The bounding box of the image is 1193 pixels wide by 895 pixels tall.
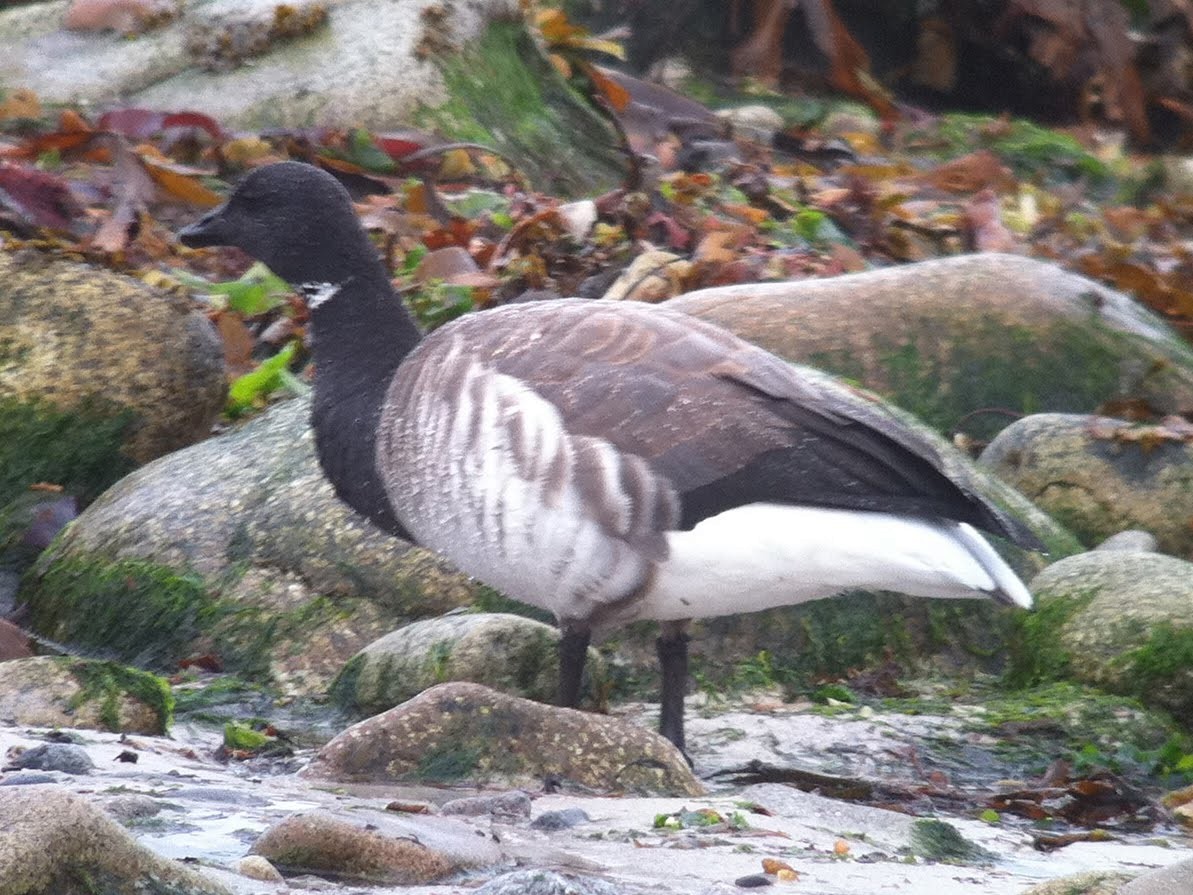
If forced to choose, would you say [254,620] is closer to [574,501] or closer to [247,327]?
[574,501]

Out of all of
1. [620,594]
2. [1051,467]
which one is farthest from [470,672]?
[1051,467]

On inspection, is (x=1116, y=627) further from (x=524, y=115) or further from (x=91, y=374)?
(x=524, y=115)

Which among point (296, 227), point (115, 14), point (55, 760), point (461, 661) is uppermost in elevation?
point (296, 227)

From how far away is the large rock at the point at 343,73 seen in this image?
9.82 metres

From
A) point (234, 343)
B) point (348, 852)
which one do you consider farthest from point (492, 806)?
point (234, 343)

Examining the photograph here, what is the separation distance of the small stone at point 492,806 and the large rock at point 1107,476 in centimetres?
331

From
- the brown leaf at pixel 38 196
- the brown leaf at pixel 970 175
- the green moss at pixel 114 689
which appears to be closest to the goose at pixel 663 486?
the green moss at pixel 114 689

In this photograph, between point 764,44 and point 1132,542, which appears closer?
point 1132,542

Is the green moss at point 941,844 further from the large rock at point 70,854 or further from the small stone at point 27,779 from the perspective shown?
the small stone at point 27,779

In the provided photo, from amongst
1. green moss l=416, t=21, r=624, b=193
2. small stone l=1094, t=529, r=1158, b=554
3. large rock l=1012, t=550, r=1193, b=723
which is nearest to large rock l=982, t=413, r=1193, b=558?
small stone l=1094, t=529, r=1158, b=554

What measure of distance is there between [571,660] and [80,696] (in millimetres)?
1261

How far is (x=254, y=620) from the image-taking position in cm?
608

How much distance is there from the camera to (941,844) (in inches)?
168

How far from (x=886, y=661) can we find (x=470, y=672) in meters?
1.51
